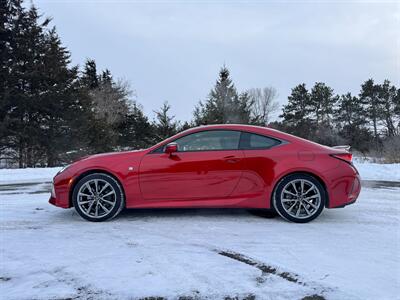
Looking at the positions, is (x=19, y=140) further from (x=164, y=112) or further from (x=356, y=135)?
(x=356, y=135)

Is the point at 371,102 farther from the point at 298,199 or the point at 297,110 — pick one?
the point at 298,199

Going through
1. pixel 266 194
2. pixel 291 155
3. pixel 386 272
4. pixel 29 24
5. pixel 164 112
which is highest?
pixel 29 24

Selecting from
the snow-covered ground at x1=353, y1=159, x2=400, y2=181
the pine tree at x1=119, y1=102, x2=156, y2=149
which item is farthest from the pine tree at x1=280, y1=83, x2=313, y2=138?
the snow-covered ground at x1=353, y1=159, x2=400, y2=181

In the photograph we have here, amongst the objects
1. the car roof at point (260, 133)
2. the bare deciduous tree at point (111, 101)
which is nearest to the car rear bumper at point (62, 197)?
the car roof at point (260, 133)

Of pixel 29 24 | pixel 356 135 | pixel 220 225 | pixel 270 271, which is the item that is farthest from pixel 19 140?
pixel 356 135

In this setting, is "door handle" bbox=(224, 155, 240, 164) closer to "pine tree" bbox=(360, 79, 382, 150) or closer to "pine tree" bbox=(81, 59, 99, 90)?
"pine tree" bbox=(81, 59, 99, 90)

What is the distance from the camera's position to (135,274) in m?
3.21

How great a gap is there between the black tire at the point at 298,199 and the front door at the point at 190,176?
2.01 ft

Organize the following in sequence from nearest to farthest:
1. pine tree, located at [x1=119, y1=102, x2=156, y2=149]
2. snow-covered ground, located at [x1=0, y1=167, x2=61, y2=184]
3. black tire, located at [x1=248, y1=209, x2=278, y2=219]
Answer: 1. black tire, located at [x1=248, y1=209, x2=278, y2=219]
2. snow-covered ground, located at [x1=0, y1=167, x2=61, y2=184]
3. pine tree, located at [x1=119, y1=102, x2=156, y2=149]

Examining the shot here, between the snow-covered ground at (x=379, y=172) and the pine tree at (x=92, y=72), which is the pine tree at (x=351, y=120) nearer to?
the pine tree at (x=92, y=72)

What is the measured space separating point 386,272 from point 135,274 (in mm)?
2229

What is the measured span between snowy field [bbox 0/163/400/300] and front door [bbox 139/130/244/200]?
0.40 metres

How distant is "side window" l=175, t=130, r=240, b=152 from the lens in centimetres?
527

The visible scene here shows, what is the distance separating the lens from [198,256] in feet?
12.0
